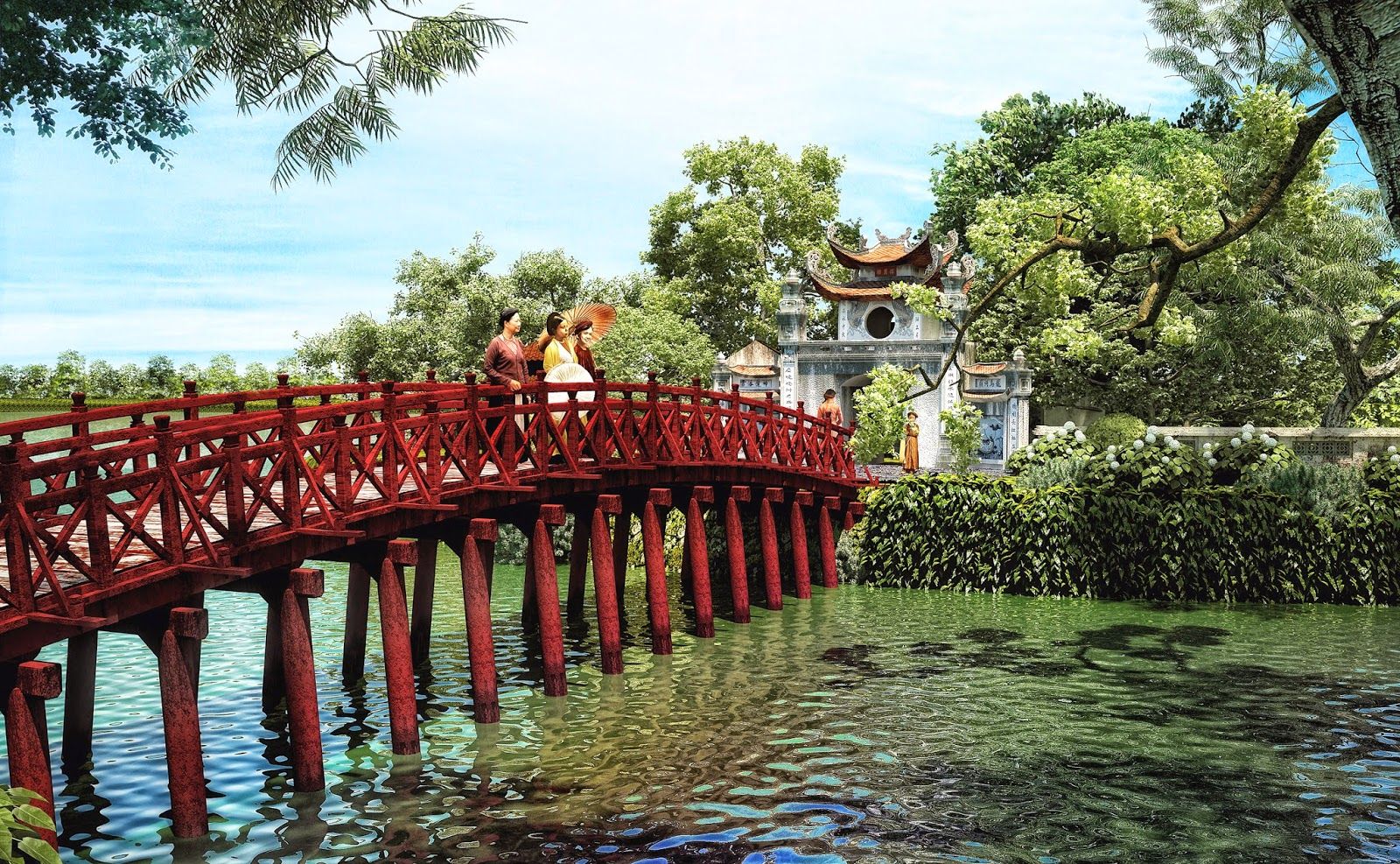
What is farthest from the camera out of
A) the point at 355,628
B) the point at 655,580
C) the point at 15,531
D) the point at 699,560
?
the point at 699,560

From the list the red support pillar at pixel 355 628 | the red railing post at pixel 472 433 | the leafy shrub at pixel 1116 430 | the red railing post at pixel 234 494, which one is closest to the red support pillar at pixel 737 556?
the red support pillar at pixel 355 628

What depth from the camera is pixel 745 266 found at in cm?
5034

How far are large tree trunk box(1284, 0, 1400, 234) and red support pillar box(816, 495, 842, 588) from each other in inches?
702

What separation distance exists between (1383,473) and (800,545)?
10.4 metres

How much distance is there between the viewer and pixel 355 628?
52.3 feet

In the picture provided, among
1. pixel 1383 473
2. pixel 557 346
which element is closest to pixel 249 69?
pixel 557 346

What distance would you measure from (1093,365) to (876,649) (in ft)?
77.3

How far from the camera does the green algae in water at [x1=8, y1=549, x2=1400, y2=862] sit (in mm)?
10062

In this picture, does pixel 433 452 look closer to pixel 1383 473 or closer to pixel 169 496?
pixel 169 496

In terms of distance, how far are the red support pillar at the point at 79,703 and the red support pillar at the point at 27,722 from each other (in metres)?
3.34

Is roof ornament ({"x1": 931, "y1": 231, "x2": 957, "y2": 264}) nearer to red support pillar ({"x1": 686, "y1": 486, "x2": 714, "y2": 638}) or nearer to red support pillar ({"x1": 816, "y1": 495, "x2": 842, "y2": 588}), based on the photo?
red support pillar ({"x1": 816, "y1": 495, "x2": 842, "y2": 588})

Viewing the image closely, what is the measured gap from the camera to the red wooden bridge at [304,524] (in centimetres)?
960

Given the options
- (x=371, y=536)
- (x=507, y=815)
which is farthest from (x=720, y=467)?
(x=507, y=815)

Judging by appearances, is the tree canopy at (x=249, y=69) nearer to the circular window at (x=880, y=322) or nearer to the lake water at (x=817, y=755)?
the lake water at (x=817, y=755)
